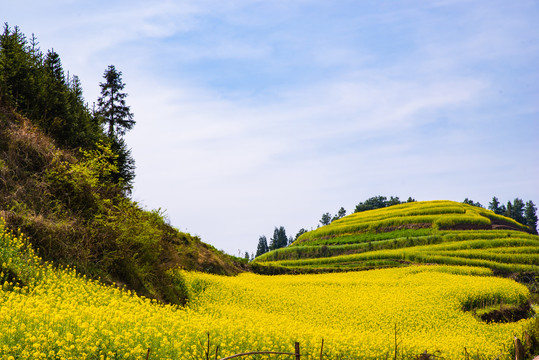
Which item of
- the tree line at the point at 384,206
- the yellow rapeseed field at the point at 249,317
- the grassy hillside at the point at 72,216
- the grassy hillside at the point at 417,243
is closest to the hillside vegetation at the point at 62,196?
the grassy hillside at the point at 72,216

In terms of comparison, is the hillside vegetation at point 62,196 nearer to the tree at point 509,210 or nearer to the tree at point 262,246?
the tree at point 262,246

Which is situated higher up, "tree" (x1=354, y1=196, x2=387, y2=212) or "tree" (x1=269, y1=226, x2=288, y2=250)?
"tree" (x1=354, y1=196, x2=387, y2=212)

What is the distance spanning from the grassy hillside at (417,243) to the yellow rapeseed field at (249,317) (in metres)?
9.06

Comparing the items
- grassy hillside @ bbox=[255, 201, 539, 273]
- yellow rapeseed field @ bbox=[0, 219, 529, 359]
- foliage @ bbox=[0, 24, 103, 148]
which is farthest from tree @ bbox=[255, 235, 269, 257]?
foliage @ bbox=[0, 24, 103, 148]

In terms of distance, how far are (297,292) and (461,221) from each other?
38071mm

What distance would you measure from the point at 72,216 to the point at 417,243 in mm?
42941

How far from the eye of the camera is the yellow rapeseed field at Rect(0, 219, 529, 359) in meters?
6.79

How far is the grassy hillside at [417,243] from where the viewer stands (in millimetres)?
39688

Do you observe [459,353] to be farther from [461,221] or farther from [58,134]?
[461,221]

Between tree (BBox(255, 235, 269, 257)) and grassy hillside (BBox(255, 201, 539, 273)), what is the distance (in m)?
51.4

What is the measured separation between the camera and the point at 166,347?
7312 mm

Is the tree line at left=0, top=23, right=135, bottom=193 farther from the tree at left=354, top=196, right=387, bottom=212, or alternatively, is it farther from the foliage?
the tree at left=354, top=196, right=387, bottom=212

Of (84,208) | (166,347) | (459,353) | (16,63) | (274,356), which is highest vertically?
(16,63)

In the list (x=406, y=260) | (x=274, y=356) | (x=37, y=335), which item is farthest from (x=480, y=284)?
(x=37, y=335)
